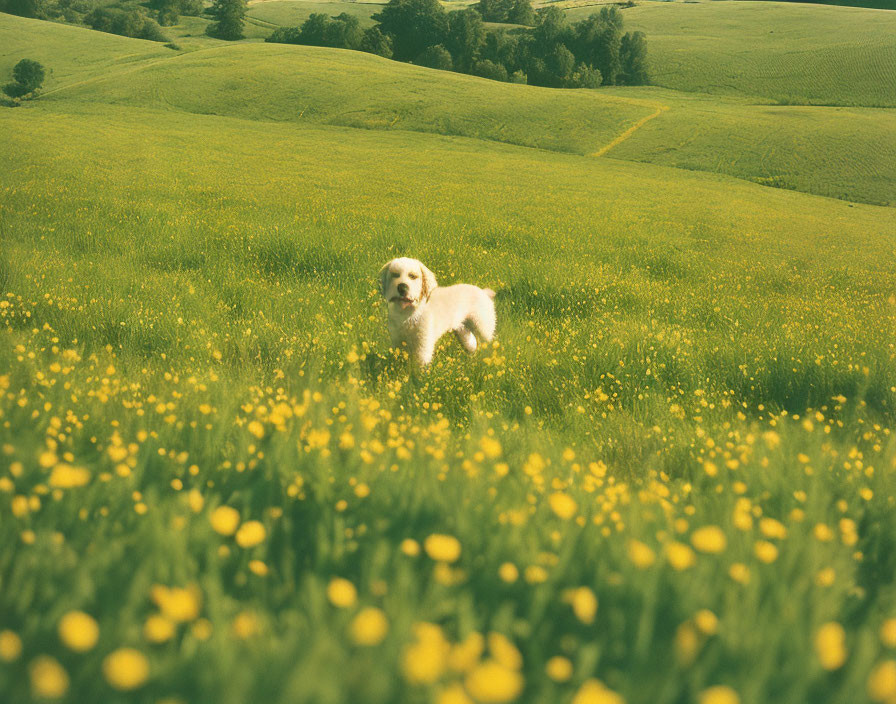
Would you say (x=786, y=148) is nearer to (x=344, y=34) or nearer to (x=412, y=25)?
(x=412, y=25)

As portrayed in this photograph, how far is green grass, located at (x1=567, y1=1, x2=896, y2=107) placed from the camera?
67438 millimetres

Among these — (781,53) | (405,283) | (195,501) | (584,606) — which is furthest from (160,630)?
(781,53)

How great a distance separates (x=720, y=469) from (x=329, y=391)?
2803mm

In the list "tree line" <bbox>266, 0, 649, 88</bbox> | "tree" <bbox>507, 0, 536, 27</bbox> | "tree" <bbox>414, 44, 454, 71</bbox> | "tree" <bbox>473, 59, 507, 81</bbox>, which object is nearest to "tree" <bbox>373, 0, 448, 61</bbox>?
"tree line" <bbox>266, 0, 649, 88</bbox>

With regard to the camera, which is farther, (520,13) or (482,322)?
(520,13)

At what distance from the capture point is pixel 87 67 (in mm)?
72000

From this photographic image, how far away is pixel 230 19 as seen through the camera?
390 ft

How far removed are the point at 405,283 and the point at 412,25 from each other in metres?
112

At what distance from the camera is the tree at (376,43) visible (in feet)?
325

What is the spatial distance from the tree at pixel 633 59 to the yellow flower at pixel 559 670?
9115cm

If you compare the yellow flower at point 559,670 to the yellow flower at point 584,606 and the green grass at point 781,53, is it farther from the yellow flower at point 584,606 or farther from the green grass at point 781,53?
the green grass at point 781,53

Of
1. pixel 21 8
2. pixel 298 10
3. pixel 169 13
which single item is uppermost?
pixel 298 10

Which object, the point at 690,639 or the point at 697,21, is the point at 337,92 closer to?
the point at 690,639

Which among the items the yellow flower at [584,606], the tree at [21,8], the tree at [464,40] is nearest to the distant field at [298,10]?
the tree at [464,40]
